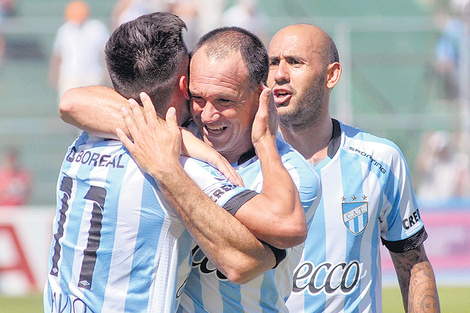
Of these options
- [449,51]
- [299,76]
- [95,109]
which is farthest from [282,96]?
[449,51]

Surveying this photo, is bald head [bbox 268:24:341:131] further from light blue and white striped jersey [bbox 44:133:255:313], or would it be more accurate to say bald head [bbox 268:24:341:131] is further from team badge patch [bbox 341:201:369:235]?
light blue and white striped jersey [bbox 44:133:255:313]

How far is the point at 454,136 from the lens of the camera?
11531 millimetres

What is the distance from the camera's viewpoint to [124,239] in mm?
2787

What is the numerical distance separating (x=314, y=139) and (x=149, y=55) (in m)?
1.60

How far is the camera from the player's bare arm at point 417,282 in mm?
3855

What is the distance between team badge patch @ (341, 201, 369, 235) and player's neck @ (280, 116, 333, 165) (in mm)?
360

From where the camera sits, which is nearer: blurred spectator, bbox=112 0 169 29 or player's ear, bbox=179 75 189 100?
player's ear, bbox=179 75 189 100

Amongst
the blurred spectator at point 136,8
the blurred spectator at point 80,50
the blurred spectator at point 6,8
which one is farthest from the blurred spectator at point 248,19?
the blurred spectator at point 6,8

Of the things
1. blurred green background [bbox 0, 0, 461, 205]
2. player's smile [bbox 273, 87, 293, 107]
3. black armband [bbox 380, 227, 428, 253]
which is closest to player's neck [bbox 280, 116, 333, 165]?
player's smile [bbox 273, 87, 293, 107]

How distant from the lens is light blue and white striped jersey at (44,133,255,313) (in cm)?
278

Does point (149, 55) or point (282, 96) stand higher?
point (282, 96)

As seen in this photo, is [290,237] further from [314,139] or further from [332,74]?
[332,74]

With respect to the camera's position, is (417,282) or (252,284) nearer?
(252,284)

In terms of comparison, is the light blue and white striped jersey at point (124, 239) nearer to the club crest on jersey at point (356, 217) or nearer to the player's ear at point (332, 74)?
the club crest on jersey at point (356, 217)
